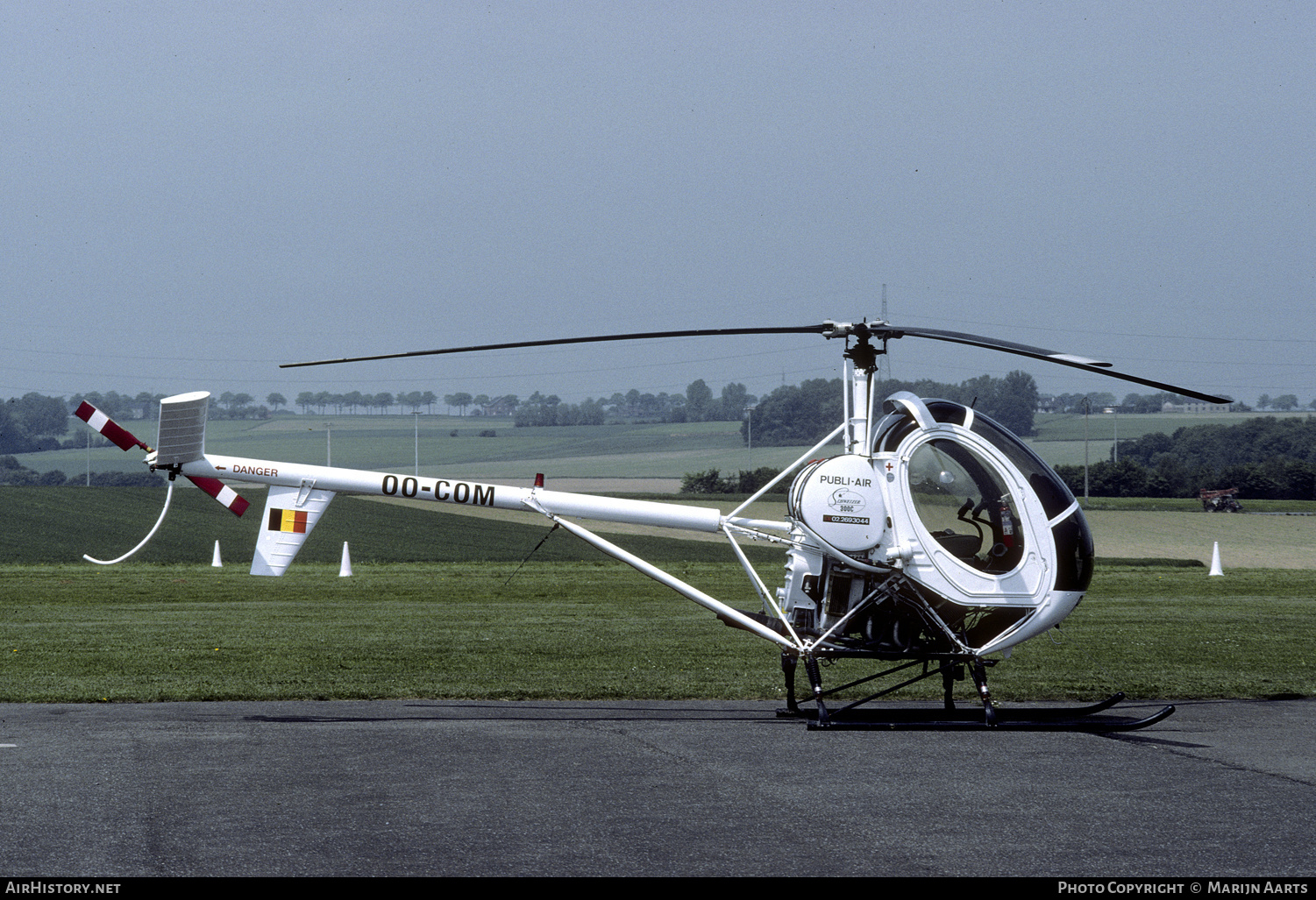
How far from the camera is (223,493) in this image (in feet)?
39.7

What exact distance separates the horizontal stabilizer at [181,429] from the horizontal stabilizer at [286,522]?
87 cm

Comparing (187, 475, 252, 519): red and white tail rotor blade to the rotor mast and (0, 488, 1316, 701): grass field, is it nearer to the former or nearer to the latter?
(0, 488, 1316, 701): grass field

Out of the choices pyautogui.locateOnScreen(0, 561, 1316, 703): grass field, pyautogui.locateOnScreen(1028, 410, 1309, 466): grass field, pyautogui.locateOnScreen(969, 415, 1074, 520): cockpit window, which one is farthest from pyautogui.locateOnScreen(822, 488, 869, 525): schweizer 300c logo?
pyautogui.locateOnScreen(1028, 410, 1309, 466): grass field

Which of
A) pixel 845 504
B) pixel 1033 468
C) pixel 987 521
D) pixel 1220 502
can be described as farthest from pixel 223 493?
pixel 1220 502

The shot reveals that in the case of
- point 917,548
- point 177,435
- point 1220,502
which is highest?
point 177,435

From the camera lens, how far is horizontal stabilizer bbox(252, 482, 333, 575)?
12000 millimetres

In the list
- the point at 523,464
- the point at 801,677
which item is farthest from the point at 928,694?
the point at 523,464

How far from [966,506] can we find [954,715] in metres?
1.93

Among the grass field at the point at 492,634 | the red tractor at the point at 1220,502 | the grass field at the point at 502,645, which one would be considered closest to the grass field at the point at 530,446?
the red tractor at the point at 1220,502

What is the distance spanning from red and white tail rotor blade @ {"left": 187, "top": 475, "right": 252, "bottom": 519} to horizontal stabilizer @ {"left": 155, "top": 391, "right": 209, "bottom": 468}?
0.26 meters

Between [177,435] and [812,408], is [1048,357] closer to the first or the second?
[177,435]
